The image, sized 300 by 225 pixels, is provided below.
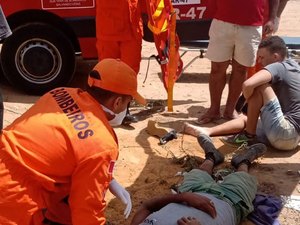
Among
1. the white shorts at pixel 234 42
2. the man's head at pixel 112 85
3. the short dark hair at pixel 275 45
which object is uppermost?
the man's head at pixel 112 85

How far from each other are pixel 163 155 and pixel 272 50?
1.28m

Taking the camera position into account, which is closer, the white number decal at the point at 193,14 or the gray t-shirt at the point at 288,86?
the gray t-shirt at the point at 288,86

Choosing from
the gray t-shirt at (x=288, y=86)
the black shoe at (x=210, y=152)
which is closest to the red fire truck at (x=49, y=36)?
the gray t-shirt at (x=288, y=86)

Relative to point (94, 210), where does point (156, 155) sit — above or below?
below

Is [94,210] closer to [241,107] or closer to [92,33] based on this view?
[241,107]

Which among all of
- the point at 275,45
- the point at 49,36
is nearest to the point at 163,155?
the point at 275,45

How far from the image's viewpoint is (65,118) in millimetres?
2279

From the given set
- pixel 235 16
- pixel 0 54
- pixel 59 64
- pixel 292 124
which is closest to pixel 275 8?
pixel 235 16

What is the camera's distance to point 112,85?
239 cm

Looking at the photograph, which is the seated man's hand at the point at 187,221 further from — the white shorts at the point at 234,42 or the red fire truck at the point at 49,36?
the red fire truck at the point at 49,36

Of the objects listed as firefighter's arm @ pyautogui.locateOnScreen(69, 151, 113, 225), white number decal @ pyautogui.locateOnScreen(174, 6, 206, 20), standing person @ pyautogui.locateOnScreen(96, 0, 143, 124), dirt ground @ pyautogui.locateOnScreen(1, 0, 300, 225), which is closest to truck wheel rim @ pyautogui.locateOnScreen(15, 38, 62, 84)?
dirt ground @ pyautogui.locateOnScreen(1, 0, 300, 225)

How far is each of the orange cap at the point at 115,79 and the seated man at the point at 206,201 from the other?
733mm

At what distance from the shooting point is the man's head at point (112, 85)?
2.39 metres

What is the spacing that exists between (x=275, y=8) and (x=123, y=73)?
321 cm
